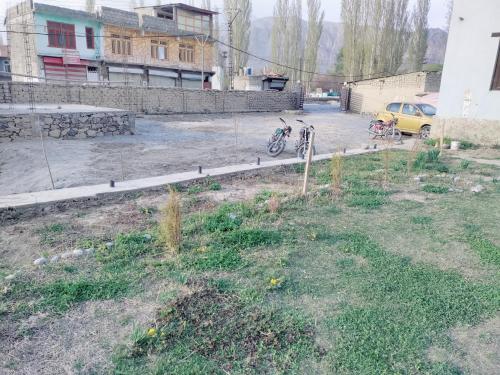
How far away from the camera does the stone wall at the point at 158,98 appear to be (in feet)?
62.9

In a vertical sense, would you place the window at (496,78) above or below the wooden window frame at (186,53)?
below

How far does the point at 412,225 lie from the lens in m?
5.08

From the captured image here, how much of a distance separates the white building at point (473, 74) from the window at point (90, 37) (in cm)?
2825

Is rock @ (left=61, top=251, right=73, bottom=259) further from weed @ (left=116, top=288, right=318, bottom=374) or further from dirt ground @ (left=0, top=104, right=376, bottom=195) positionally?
dirt ground @ (left=0, top=104, right=376, bottom=195)

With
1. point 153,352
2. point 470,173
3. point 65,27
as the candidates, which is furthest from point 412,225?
point 65,27

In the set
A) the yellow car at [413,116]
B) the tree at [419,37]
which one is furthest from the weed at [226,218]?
the tree at [419,37]

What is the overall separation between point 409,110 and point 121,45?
26.4 metres

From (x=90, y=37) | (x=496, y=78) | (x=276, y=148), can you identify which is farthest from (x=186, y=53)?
(x=496, y=78)

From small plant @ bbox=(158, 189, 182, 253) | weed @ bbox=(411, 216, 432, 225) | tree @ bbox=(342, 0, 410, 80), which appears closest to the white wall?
weed @ bbox=(411, 216, 432, 225)

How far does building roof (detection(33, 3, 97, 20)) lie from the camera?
29.0 metres

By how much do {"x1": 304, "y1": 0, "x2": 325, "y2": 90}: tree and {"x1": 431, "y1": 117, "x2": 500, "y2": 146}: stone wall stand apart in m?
37.3

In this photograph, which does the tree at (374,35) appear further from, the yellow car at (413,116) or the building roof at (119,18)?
the yellow car at (413,116)

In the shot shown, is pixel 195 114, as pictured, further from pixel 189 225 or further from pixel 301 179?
pixel 189 225

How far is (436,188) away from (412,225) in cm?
223
